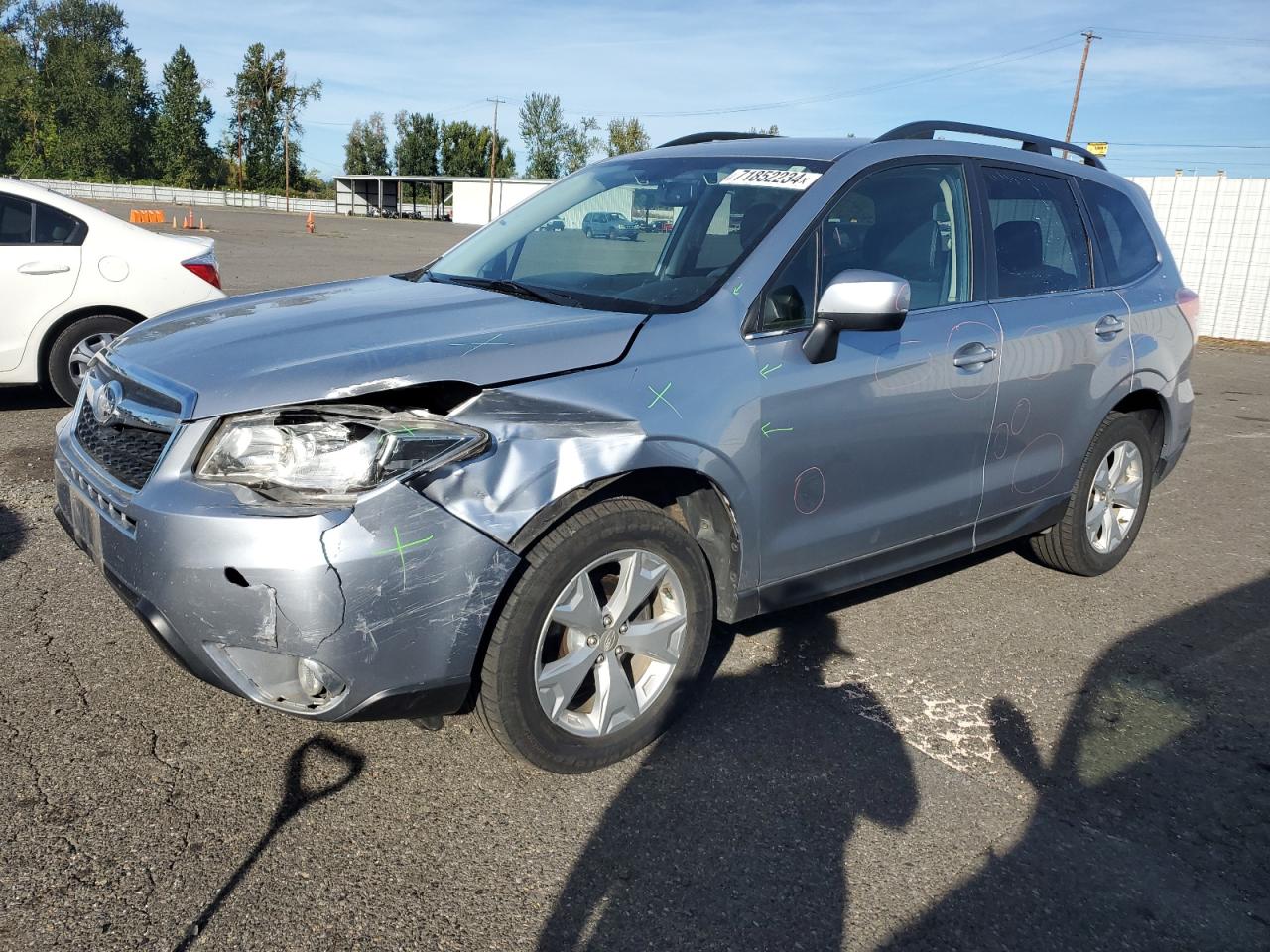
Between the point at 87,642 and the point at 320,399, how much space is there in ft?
5.69

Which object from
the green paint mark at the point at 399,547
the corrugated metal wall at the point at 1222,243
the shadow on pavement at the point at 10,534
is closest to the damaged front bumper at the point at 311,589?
the green paint mark at the point at 399,547

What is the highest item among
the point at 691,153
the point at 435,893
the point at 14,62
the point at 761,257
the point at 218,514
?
the point at 14,62

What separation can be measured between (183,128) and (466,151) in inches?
1113

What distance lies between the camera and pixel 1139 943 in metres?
2.50

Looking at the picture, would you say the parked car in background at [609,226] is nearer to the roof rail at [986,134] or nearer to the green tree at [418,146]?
the roof rail at [986,134]

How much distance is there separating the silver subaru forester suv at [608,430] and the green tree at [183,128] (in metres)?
106

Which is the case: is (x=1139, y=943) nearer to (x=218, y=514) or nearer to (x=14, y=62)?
(x=218, y=514)

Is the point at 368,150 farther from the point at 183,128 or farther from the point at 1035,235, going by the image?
the point at 1035,235

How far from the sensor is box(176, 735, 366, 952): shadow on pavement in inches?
100

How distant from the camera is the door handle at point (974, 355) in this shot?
12.5 feet

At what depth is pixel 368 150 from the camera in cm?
11631

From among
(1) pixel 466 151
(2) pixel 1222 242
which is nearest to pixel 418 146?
(1) pixel 466 151

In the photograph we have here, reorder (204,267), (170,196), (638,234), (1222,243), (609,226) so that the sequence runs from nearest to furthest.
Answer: (638,234)
(609,226)
(204,267)
(1222,243)
(170,196)

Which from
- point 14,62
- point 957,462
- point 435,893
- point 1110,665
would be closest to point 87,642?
point 435,893
